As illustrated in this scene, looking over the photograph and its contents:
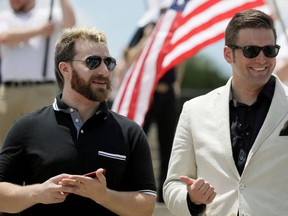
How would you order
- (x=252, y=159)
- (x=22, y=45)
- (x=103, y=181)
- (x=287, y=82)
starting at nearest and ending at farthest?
(x=103, y=181) < (x=252, y=159) < (x=287, y=82) < (x=22, y=45)

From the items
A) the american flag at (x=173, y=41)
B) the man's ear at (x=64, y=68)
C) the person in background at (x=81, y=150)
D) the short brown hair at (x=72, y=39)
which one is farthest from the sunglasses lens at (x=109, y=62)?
the american flag at (x=173, y=41)

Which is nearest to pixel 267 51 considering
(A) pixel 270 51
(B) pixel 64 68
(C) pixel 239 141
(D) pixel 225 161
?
(A) pixel 270 51

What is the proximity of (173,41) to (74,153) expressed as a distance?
10.9 ft

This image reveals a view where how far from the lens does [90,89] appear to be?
16.1ft

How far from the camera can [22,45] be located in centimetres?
805

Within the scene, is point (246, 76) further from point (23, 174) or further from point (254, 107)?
point (23, 174)

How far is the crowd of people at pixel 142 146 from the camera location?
4773 millimetres

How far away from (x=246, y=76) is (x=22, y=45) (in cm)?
345

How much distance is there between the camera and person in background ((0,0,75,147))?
26.1 ft

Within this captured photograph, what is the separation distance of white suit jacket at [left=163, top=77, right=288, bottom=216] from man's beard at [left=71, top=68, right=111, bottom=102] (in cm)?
52

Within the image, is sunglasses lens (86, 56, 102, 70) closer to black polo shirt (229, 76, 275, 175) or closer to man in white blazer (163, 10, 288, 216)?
man in white blazer (163, 10, 288, 216)

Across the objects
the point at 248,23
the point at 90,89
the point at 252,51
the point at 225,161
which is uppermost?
the point at 248,23

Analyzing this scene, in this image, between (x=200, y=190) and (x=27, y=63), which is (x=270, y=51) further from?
(x=27, y=63)

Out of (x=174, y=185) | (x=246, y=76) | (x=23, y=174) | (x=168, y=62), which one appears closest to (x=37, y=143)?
(x=23, y=174)
